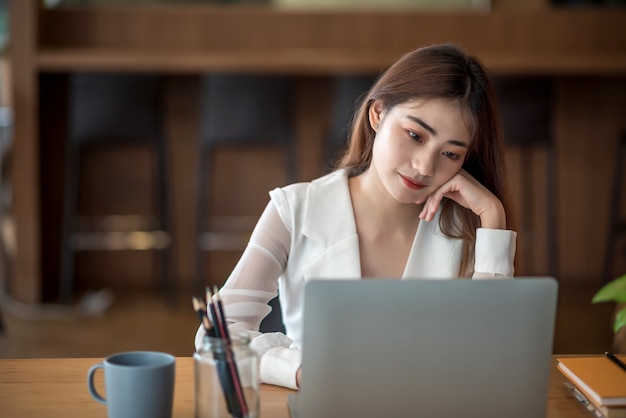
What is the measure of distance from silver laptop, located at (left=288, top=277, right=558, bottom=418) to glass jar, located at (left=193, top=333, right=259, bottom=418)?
7cm

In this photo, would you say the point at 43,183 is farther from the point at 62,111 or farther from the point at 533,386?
the point at 533,386

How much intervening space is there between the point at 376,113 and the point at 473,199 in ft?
0.69

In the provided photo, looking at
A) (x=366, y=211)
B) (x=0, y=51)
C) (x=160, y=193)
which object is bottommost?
(x=160, y=193)

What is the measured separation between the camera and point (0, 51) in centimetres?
406

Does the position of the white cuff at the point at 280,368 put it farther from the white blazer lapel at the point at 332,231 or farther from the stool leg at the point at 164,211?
the stool leg at the point at 164,211

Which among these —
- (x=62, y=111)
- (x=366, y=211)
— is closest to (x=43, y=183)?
(x=62, y=111)

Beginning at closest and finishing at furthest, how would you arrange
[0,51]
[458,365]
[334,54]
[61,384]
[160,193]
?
[458,365] → [61,384] → [334,54] → [160,193] → [0,51]

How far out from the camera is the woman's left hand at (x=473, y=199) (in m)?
1.37

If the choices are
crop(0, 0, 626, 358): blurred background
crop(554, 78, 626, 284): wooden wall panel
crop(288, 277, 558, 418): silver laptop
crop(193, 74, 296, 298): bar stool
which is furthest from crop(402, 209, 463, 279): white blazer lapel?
crop(554, 78, 626, 284): wooden wall panel

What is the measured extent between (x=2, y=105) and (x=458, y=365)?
3825 mm

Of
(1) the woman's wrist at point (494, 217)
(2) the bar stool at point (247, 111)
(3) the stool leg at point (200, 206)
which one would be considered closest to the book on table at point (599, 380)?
(1) the woman's wrist at point (494, 217)

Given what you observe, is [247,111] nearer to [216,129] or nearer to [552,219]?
[216,129]

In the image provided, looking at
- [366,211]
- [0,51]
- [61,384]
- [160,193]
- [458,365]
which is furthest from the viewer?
[0,51]

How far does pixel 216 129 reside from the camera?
3.58 metres
